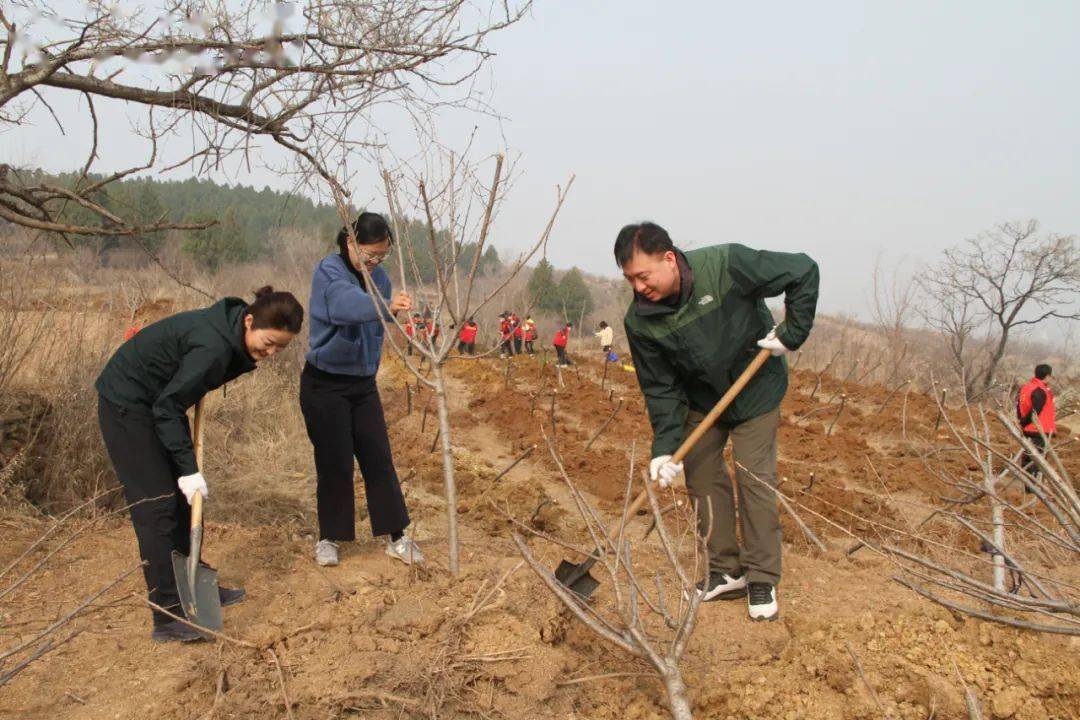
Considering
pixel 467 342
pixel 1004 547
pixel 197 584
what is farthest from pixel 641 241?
pixel 467 342

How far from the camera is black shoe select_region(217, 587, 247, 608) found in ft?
10.9

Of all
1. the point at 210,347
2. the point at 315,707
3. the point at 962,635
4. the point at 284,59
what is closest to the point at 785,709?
the point at 962,635

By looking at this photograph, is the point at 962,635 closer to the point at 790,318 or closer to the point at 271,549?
the point at 790,318

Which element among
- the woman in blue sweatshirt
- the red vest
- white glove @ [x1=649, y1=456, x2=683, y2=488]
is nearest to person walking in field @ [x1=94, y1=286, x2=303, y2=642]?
the woman in blue sweatshirt

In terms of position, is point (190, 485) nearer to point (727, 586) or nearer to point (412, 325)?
point (412, 325)

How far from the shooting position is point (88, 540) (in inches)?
156

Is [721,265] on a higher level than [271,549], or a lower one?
higher

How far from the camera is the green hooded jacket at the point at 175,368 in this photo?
9.45 ft

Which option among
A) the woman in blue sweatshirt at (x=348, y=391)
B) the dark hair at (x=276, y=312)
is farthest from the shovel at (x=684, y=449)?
the dark hair at (x=276, y=312)

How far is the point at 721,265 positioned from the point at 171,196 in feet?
167


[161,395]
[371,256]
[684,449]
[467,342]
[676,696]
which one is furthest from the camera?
[467,342]

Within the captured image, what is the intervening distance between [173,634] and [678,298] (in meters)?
2.46

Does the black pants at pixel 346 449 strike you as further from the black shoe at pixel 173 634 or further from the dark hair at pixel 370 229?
the black shoe at pixel 173 634

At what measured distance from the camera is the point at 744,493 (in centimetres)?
332
